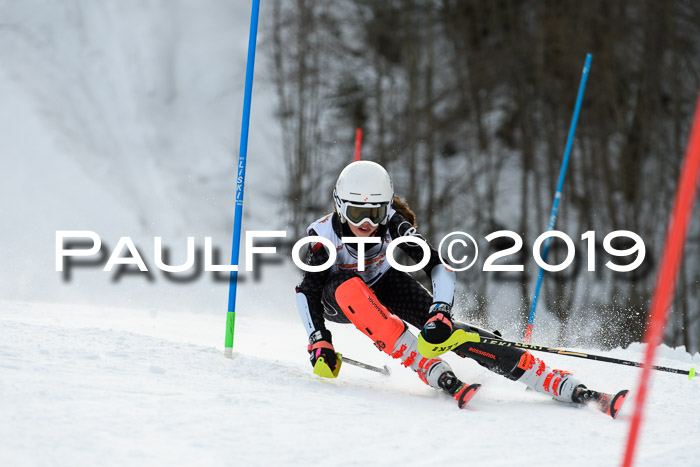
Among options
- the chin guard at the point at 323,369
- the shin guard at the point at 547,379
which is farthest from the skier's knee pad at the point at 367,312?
the shin guard at the point at 547,379

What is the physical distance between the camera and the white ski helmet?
10.6ft

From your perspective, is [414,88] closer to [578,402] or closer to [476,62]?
[476,62]

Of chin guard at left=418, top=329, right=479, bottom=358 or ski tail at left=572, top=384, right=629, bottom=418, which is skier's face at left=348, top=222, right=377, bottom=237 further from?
ski tail at left=572, top=384, right=629, bottom=418

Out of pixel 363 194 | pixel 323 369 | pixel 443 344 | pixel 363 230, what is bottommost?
pixel 323 369

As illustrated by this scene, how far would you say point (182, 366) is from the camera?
9.49 ft

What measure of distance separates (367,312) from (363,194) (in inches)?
21.5

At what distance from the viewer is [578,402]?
9.84 feet

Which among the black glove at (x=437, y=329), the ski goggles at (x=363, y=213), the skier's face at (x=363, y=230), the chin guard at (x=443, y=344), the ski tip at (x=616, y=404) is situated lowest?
the ski tip at (x=616, y=404)

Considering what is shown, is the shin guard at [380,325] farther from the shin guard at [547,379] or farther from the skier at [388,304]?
the shin guard at [547,379]

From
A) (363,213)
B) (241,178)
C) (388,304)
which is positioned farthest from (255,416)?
(241,178)

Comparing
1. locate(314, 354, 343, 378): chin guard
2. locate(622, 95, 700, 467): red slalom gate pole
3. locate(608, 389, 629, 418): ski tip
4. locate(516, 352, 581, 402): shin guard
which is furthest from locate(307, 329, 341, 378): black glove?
locate(622, 95, 700, 467): red slalom gate pole

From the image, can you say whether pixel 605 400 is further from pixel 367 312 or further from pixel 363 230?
pixel 363 230

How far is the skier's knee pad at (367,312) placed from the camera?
3.04m

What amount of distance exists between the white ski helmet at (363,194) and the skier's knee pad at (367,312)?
34 centimetres
